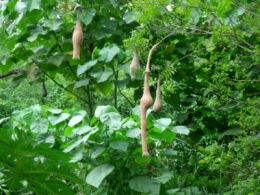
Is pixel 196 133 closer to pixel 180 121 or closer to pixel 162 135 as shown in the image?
pixel 180 121

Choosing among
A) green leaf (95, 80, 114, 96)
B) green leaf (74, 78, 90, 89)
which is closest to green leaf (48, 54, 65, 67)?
green leaf (74, 78, 90, 89)

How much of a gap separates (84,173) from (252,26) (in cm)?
99

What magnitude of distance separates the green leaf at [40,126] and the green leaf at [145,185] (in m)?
0.42

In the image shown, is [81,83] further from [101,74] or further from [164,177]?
[164,177]

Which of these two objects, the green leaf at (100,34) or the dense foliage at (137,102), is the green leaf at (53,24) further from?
the green leaf at (100,34)

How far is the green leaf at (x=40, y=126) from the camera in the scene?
2.24 m

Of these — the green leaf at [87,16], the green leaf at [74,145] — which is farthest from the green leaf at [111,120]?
the green leaf at [87,16]

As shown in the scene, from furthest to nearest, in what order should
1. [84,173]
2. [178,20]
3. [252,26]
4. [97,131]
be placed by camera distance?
1. [84,173]
2. [97,131]
3. [178,20]
4. [252,26]

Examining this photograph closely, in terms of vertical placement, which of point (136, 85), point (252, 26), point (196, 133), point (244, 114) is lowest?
point (196, 133)

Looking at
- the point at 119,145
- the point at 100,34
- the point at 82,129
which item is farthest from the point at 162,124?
the point at 100,34

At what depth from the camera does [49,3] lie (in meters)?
2.78

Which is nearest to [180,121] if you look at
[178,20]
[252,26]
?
[178,20]

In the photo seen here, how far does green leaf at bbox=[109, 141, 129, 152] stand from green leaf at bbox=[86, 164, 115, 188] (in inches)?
3.5

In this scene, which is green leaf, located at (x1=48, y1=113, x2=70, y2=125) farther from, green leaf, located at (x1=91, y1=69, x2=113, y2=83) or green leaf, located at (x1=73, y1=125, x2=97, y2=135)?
green leaf, located at (x1=91, y1=69, x2=113, y2=83)
